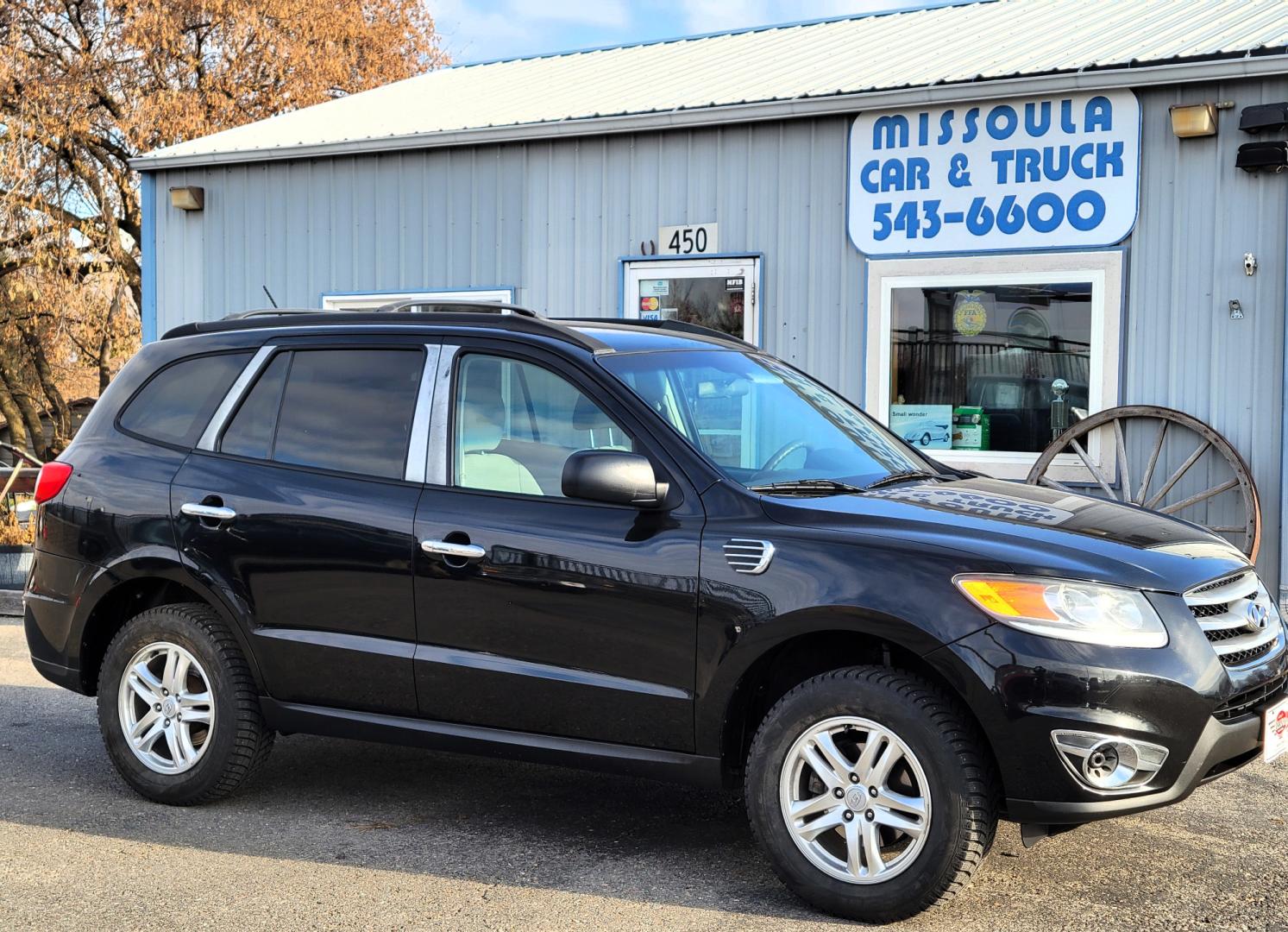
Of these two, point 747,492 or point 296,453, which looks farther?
point 296,453

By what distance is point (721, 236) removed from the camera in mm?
10898

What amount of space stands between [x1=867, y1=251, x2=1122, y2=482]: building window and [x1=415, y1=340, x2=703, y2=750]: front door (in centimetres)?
569

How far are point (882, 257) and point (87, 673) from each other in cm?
645

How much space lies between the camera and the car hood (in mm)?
3984

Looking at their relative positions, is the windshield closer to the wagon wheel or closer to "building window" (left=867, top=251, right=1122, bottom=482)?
the wagon wheel

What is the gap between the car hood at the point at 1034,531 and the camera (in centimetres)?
398

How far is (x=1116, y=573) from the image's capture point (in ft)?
13.0

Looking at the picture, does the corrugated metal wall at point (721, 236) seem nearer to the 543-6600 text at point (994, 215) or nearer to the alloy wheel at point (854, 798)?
the 543-6600 text at point (994, 215)

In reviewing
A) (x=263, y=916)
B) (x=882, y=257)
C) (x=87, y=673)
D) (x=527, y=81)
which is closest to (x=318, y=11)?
(x=527, y=81)

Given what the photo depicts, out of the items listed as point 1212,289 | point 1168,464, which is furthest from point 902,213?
point 1168,464

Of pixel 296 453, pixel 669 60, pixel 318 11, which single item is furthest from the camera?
pixel 318 11

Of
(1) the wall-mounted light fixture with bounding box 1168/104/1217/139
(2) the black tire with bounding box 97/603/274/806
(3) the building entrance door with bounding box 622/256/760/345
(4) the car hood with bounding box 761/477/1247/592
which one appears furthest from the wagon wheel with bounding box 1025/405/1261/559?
(2) the black tire with bounding box 97/603/274/806

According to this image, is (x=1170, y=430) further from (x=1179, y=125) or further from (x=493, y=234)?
(x=493, y=234)

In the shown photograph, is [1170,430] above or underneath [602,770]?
above
